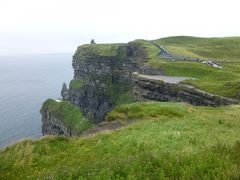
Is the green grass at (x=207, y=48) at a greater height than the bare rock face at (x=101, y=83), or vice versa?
the green grass at (x=207, y=48)

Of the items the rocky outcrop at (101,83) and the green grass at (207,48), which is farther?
the rocky outcrop at (101,83)

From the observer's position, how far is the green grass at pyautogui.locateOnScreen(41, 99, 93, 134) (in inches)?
4108

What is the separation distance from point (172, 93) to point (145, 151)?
46.8 m

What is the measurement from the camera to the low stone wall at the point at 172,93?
172ft

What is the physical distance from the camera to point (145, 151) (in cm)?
1495

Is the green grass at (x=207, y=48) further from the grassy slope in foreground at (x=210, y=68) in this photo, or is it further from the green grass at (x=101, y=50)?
the green grass at (x=101, y=50)

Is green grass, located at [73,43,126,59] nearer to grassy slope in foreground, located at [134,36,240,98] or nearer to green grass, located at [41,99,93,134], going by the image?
grassy slope in foreground, located at [134,36,240,98]

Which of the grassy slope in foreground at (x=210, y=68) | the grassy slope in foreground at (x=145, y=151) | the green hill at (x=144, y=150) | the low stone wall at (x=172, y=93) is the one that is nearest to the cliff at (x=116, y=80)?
the low stone wall at (x=172, y=93)

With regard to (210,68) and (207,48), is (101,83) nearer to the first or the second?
(207,48)

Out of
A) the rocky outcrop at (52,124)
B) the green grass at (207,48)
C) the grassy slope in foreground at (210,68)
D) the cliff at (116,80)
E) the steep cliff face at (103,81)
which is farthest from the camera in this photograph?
the steep cliff face at (103,81)

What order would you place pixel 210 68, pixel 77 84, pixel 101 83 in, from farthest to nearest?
pixel 77 84 < pixel 101 83 < pixel 210 68

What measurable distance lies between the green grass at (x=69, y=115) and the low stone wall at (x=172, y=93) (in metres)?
34.7

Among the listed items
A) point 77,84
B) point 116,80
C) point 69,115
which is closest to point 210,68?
point 69,115

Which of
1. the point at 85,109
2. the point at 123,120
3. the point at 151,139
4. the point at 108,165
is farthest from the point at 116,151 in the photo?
the point at 85,109
